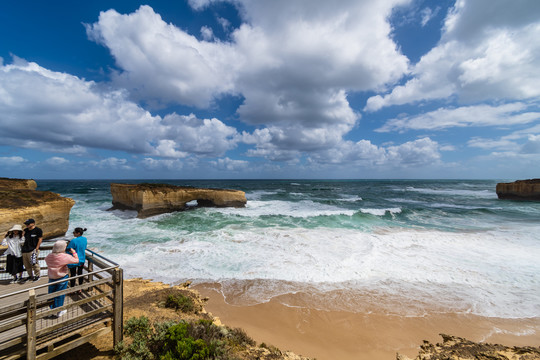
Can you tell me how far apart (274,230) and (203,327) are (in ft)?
41.7

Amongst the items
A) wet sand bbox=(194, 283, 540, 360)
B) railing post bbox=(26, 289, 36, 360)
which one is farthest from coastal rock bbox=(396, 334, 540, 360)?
railing post bbox=(26, 289, 36, 360)

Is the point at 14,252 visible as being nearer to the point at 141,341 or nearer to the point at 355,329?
the point at 141,341

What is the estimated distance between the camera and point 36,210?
1327 cm

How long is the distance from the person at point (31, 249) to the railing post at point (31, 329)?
9.97 feet

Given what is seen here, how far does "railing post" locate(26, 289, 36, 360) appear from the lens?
3538 mm

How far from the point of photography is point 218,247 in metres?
13.3

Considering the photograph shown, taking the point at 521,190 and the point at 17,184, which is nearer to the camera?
the point at 17,184

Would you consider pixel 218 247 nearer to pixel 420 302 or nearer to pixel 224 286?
pixel 224 286

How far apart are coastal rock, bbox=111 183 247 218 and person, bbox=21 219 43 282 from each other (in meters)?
17.9

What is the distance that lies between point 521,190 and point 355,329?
51.4 m

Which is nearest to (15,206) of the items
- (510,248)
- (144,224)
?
(144,224)

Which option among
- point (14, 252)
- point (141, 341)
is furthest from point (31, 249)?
point (141, 341)

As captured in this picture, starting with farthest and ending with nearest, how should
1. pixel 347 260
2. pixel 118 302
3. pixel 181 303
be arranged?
pixel 347 260 < pixel 181 303 < pixel 118 302

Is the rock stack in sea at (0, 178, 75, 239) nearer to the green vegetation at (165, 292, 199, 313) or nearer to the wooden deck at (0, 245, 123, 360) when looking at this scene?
the wooden deck at (0, 245, 123, 360)
